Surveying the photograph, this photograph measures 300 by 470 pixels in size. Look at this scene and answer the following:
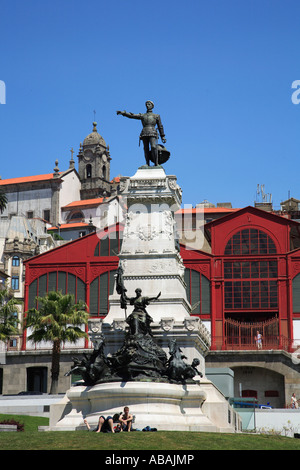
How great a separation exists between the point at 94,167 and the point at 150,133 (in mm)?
108097

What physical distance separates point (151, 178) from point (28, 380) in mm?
31313

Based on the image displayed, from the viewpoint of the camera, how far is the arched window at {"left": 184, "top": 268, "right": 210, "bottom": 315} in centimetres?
6475

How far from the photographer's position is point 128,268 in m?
33.9

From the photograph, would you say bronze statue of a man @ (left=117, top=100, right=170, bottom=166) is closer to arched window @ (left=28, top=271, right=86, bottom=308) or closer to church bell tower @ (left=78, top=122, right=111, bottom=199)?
arched window @ (left=28, top=271, right=86, bottom=308)

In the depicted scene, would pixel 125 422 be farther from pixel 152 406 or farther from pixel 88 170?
pixel 88 170

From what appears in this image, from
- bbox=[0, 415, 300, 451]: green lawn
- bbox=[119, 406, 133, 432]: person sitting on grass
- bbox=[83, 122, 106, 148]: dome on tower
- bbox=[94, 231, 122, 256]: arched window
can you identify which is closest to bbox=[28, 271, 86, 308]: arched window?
bbox=[94, 231, 122, 256]: arched window

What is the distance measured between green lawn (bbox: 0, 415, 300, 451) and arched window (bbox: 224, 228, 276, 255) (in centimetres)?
4149

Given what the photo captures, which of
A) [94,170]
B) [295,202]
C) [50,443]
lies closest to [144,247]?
[50,443]

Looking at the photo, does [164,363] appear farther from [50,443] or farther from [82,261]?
[82,261]

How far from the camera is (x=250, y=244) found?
6669 centimetres

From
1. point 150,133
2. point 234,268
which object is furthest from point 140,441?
point 234,268

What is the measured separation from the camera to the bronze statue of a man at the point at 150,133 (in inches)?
1423

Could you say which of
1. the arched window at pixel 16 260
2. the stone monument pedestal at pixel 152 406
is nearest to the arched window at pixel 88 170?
the arched window at pixel 16 260

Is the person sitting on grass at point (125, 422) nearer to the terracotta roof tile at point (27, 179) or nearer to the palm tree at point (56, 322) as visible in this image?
the palm tree at point (56, 322)
